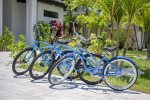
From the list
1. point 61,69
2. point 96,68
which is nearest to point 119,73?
point 96,68

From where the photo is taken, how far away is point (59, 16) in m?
21.1

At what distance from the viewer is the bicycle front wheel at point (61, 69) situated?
6.79 metres

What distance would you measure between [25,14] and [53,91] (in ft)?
43.8

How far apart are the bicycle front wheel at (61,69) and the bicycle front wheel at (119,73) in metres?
0.88

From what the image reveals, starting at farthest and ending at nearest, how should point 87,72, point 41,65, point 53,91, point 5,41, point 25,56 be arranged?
point 5,41 < point 25,56 < point 41,65 < point 87,72 < point 53,91

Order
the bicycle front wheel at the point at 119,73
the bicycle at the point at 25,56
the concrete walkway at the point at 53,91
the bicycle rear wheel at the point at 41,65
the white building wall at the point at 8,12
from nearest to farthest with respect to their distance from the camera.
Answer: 1. the concrete walkway at the point at 53,91
2. the bicycle front wheel at the point at 119,73
3. the bicycle rear wheel at the point at 41,65
4. the bicycle at the point at 25,56
5. the white building wall at the point at 8,12

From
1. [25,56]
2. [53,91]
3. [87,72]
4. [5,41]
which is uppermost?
[5,41]

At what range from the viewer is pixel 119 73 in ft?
22.7

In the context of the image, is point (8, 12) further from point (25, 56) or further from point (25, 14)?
point (25, 56)

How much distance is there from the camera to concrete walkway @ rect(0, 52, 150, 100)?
5756 millimetres

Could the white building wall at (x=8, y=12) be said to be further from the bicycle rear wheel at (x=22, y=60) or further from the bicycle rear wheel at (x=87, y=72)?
the bicycle rear wheel at (x=87, y=72)

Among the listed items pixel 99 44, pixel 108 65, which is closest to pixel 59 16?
pixel 99 44

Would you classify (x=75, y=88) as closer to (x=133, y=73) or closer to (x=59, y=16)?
(x=133, y=73)

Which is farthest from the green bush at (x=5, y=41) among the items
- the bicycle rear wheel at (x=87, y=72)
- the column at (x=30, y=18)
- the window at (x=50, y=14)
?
the bicycle rear wheel at (x=87, y=72)
